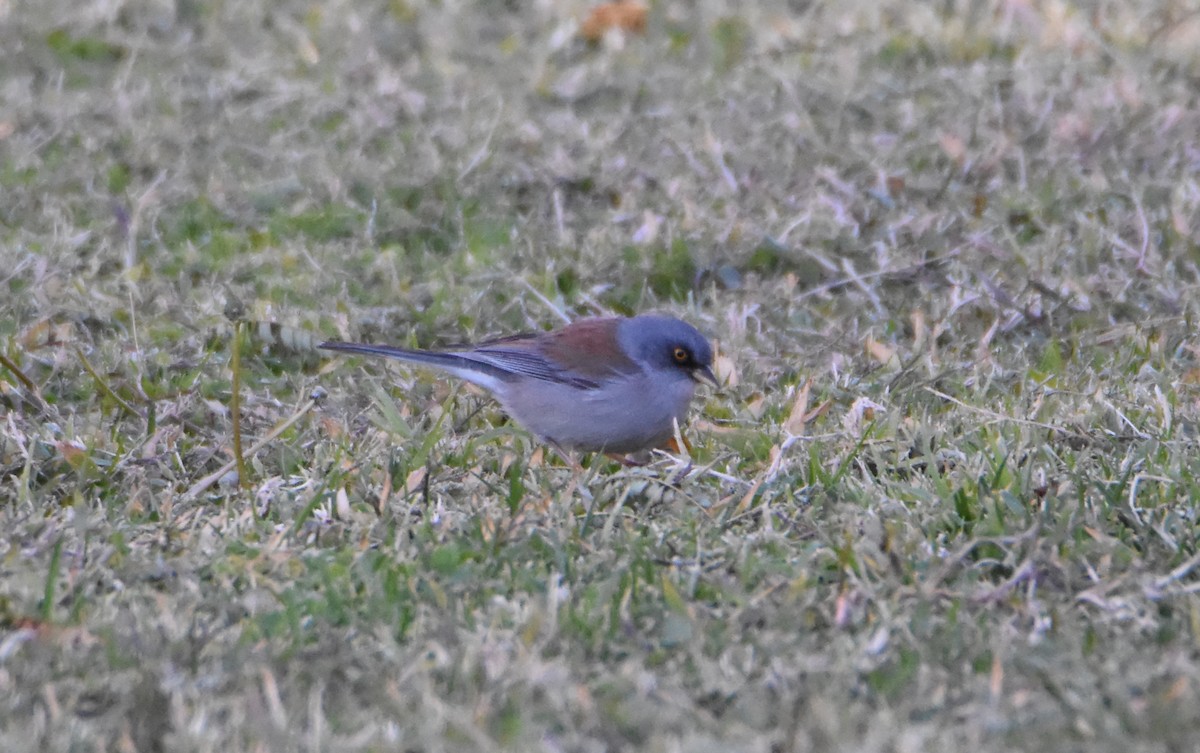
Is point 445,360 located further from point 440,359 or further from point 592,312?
point 592,312

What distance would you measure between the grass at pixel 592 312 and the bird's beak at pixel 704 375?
0.15m

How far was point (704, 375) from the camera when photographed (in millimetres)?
5469

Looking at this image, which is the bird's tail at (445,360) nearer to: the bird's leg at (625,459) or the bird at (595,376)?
the bird at (595,376)

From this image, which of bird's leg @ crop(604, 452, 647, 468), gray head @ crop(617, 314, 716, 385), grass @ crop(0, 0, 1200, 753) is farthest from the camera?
gray head @ crop(617, 314, 716, 385)

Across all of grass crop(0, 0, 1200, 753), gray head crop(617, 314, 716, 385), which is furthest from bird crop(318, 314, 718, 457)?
grass crop(0, 0, 1200, 753)

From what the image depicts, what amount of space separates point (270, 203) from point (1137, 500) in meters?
4.40

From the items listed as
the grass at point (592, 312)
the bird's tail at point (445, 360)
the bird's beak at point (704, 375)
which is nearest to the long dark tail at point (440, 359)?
the bird's tail at point (445, 360)

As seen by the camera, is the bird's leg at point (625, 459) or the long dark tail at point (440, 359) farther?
the long dark tail at point (440, 359)

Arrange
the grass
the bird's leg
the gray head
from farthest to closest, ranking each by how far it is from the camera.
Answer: the gray head < the bird's leg < the grass

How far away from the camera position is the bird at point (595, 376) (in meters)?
5.27

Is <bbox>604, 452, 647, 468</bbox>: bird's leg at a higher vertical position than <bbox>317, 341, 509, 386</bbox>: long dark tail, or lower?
lower

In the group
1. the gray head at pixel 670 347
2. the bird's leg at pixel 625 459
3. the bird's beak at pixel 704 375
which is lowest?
the bird's leg at pixel 625 459

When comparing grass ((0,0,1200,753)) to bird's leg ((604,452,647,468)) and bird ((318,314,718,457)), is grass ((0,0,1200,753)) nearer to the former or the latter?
bird ((318,314,718,457))

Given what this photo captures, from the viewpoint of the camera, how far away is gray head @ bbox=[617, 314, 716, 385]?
5.40 m
